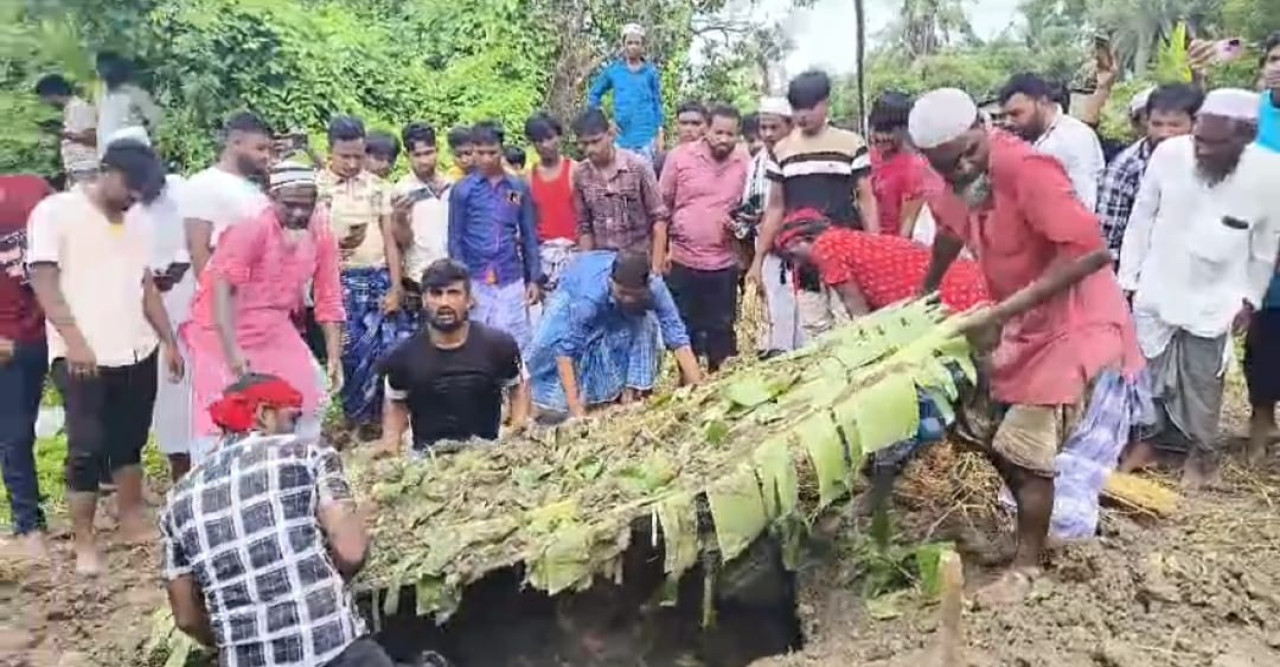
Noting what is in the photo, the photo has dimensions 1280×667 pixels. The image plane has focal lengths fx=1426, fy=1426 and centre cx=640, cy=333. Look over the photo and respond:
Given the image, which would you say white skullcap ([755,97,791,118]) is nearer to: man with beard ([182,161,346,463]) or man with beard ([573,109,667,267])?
man with beard ([573,109,667,267])

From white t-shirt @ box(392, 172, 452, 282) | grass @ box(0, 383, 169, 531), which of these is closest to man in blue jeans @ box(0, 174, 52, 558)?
grass @ box(0, 383, 169, 531)

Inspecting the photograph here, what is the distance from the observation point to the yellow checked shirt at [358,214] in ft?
26.0

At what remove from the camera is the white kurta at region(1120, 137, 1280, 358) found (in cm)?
575

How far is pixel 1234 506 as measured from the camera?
560cm

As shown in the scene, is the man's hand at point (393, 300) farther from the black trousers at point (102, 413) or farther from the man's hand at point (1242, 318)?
the man's hand at point (1242, 318)

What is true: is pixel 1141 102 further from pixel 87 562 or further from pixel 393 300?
pixel 87 562

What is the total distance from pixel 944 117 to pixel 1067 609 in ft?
5.03

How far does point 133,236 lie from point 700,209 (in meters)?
3.10

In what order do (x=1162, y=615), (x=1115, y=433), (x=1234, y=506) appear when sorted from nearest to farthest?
(x=1162, y=615) < (x=1115, y=433) < (x=1234, y=506)

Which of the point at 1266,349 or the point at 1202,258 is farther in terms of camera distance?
the point at 1266,349

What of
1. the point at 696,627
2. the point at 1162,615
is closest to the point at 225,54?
the point at 696,627

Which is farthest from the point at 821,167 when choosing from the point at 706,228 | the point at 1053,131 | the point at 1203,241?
the point at 1203,241

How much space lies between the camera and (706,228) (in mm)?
7828

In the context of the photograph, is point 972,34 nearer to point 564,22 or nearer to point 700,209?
point 564,22
